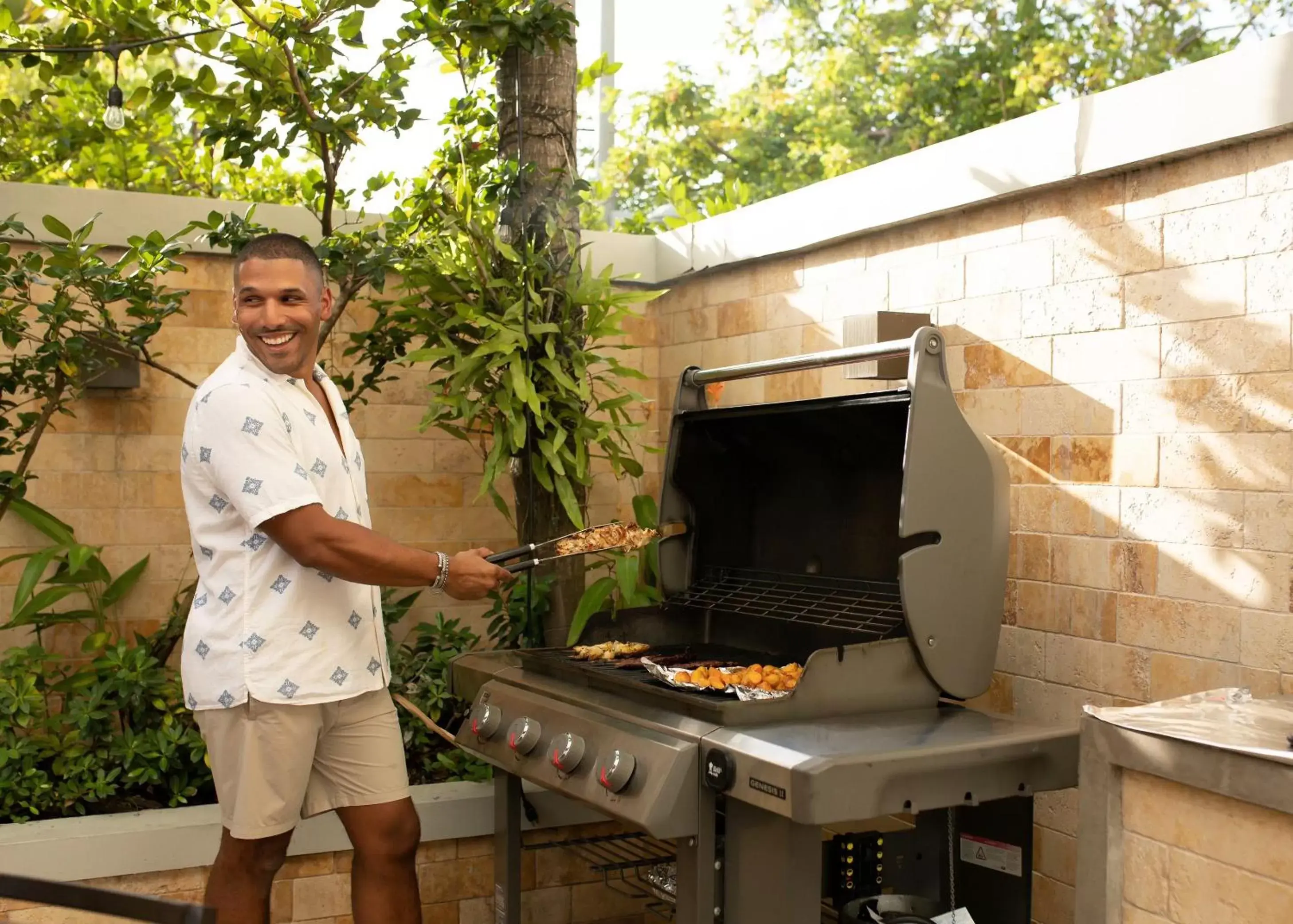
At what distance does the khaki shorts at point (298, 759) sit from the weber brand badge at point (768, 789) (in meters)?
1.01

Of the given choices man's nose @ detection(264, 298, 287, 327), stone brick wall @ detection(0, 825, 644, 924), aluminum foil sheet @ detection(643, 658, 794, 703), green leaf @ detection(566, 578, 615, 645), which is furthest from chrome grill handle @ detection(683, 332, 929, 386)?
stone brick wall @ detection(0, 825, 644, 924)

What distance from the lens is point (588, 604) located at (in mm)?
3809

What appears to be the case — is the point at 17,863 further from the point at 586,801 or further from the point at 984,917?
the point at 984,917

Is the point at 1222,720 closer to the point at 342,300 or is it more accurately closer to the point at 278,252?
the point at 278,252

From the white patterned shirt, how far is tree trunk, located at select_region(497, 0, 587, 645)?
3.95 feet

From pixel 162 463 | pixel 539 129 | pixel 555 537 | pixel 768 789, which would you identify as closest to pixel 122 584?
pixel 162 463

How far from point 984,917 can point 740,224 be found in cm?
221

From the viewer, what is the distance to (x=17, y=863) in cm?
289

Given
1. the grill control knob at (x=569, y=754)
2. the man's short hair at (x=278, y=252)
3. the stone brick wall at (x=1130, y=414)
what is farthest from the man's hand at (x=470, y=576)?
the stone brick wall at (x=1130, y=414)

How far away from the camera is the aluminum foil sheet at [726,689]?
2.35 meters

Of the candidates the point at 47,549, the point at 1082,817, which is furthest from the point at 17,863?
the point at 1082,817

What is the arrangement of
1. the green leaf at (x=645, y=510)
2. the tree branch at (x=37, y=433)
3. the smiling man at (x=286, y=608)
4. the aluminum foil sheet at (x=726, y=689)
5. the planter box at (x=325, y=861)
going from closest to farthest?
the aluminum foil sheet at (x=726, y=689), the smiling man at (x=286, y=608), the planter box at (x=325, y=861), the tree branch at (x=37, y=433), the green leaf at (x=645, y=510)

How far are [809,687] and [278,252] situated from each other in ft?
4.72

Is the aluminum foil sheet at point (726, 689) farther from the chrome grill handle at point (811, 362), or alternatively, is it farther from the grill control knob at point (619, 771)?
the chrome grill handle at point (811, 362)
